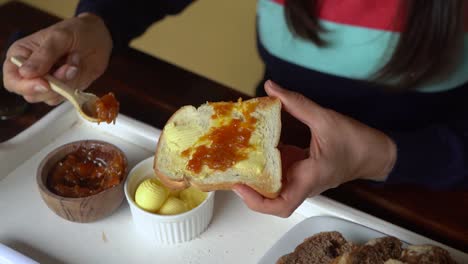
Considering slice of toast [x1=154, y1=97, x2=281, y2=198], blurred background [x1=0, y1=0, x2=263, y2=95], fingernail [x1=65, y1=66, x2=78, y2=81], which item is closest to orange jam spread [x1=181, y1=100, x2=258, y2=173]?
slice of toast [x1=154, y1=97, x2=281, y2=198]

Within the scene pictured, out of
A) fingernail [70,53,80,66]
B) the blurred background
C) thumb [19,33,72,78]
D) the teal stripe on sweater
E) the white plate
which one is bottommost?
the blurred background

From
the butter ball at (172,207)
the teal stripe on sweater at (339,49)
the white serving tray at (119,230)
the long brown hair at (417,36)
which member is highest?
the long brown hair at (417,36)

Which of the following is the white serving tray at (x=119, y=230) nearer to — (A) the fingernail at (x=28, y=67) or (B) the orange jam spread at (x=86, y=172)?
(B) the orange jam spread at (x=86, y=172)

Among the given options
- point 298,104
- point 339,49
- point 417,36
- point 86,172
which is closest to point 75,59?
point 86,172

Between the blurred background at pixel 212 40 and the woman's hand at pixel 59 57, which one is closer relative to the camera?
the woman's hand at pixel 59 57

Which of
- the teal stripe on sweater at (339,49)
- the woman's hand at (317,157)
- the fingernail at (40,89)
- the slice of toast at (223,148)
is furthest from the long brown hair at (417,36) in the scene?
the fingernail at (40,89)

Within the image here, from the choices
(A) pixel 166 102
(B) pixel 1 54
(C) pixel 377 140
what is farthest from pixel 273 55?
(B) pixel 1 54

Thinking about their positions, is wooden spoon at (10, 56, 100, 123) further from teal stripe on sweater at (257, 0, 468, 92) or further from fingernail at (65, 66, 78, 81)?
teal stripe on sweater at (257, 0, 468, 92)
